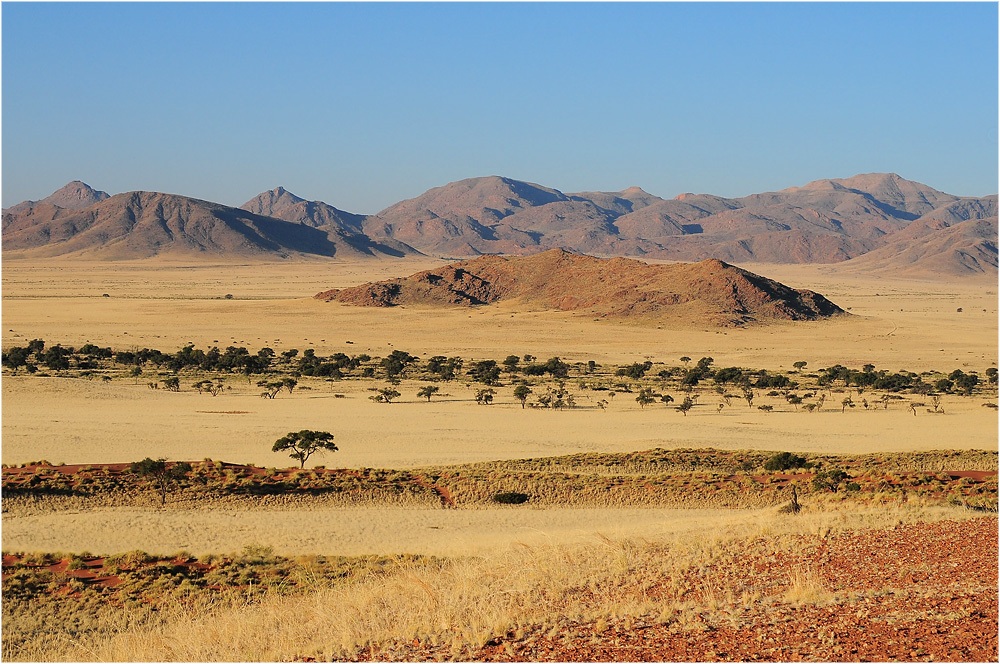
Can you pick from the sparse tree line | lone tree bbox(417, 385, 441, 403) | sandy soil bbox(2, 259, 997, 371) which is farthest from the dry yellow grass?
sandy soil bbox(2, 259, 997, 371)

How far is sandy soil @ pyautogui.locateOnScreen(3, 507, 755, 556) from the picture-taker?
2192 cm

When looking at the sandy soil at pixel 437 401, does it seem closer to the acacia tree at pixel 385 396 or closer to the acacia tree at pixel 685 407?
the acacia tree at pixel 385 396

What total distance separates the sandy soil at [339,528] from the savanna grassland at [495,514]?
126 millimetres

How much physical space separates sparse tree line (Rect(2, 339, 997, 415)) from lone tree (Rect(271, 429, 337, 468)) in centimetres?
1888

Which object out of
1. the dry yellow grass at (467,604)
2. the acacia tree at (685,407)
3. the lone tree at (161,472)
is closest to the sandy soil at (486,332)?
the acacia tree at (685,407)

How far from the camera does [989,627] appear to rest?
11359 millimetres

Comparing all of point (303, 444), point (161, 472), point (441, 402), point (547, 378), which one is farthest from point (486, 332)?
point (161, 472)

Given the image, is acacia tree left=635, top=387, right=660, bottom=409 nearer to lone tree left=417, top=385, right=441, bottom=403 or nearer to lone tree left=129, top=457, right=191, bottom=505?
lone tree left=417, top=385, right=441, bottom=403

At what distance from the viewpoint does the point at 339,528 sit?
2459cm

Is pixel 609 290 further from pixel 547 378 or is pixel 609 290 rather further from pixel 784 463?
pixel 784 463

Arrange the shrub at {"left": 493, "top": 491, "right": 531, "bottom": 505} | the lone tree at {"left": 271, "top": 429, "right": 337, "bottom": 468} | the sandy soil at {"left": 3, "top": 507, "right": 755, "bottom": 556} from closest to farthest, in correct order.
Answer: the sandy soil at {"left": 3, "top": 507, "right": 755, "bottom": 556}, the shrub at {"left": 493, "top": 491, "right": 531, "bottom": 505}, the lone tree at {"left": 271, "top": 429, "right": 337, "bottom": 468}

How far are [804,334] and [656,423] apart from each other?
66725mm

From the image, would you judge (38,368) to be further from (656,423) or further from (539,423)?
(656,423)

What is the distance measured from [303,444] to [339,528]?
36.2 feet
